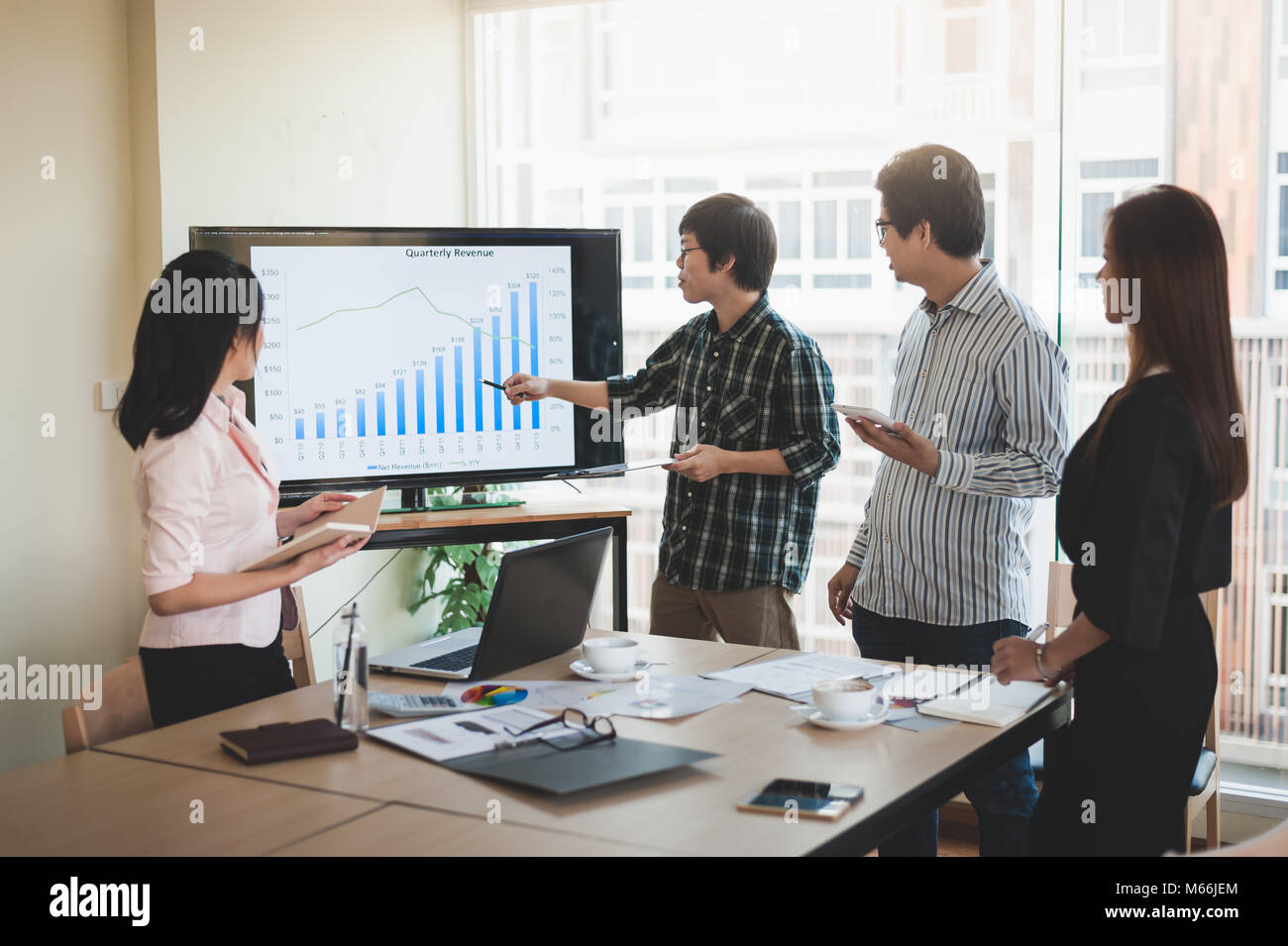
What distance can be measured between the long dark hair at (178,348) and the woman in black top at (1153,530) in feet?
4.78

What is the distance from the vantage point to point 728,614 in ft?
9.69

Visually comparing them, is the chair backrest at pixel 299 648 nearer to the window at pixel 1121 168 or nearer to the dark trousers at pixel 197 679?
the dark trousers at pixel 197 679

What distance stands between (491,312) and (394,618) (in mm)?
1306

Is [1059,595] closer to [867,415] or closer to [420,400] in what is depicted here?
[867,415]

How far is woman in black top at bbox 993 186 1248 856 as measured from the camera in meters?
1.71

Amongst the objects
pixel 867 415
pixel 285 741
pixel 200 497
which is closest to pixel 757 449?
pixel 867 415

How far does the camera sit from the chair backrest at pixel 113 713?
73.5 inches

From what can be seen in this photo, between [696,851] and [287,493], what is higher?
[287,493]

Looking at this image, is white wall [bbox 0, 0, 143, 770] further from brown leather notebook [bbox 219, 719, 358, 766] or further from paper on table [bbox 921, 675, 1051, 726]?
paper on table [bbox 921, 675, 1051, 726]

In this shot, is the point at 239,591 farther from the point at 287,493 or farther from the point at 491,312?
the point at 491,312

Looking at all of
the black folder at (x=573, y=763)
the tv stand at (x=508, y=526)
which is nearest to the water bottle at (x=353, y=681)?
the black folder at (x=573, y=763)

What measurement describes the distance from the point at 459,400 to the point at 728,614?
1083mm
